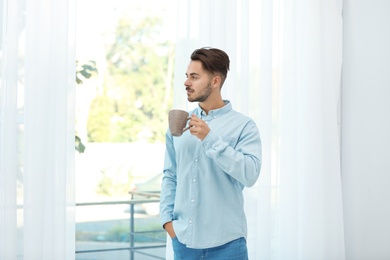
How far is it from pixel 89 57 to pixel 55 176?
683cm

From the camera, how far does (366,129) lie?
383 cm

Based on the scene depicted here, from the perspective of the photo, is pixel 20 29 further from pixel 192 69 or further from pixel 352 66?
pixel 352 66

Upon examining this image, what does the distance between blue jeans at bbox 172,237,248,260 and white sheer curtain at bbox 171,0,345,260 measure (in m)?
1.27

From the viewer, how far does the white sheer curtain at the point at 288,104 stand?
3.27 metres

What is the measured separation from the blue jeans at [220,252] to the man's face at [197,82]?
0.48 metres

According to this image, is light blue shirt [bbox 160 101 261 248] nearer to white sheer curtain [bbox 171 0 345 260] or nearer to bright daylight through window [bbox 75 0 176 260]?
white sheer curtain [bbox 171 0 345 260]

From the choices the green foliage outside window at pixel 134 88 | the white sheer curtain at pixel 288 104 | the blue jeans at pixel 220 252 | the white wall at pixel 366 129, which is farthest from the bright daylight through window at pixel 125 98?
the blue jeans at pixel 220 252

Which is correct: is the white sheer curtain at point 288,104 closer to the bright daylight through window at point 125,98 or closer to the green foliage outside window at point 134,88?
the bright daylight through window at point 125,98

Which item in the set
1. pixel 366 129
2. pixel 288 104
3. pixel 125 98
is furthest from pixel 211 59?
pixel 125 98

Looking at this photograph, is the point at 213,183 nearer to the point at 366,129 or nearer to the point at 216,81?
the point at 216,81

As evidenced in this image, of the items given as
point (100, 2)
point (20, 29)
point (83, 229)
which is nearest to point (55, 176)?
point (20, 29)

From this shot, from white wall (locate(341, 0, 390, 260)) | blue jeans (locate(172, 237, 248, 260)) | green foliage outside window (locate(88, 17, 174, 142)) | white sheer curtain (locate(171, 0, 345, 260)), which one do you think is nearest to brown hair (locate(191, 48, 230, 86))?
blue jeans (locate(172, 237, 248, 260))

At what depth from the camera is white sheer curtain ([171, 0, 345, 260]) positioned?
3.27 metres

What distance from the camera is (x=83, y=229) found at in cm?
868
